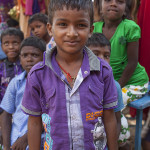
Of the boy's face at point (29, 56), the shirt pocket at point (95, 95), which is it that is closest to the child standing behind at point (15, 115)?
the boy's face at point (29, 56)

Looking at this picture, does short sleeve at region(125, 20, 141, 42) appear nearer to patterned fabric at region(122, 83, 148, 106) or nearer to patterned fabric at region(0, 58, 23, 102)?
patterned fabric at region(122, 83, 148, 106)

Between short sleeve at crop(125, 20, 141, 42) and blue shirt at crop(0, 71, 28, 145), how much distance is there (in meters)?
1.16

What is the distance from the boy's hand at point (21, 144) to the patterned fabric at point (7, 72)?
2.96 feet

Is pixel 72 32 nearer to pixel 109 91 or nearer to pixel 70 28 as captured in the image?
pixel 70 28

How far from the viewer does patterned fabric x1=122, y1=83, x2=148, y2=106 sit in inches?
79.7

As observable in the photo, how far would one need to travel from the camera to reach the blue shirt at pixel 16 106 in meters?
1.70

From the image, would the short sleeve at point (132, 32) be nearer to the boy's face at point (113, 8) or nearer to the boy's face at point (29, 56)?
the boy's face at point (113, 8)

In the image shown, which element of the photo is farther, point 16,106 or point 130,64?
point 130,64

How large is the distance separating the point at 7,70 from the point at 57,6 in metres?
1.52

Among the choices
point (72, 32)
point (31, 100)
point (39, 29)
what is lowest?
point (31, 100)

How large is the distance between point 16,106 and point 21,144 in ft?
1.10

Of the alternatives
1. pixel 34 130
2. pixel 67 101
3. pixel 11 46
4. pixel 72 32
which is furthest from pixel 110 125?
pixel 11 46

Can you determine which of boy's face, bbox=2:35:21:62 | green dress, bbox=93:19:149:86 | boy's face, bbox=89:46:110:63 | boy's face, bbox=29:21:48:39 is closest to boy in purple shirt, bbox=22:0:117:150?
boy's face, bbox=89:46:110:63

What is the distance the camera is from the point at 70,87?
1108 mm
